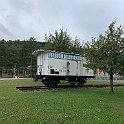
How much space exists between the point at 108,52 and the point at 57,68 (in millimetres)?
6946

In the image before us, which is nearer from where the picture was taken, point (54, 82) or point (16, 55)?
point (54, 82)

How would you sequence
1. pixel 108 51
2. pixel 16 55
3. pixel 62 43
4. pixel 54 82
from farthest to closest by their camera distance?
pixel 16 55
pixel 62 43
pixel 54 82
pixel 108 51

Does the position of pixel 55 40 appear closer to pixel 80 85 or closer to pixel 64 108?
pixel 80 85

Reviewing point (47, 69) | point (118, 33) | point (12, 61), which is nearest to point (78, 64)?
point (47, 69)

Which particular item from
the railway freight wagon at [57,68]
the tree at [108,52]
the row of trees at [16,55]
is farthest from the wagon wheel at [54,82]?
the row of trees at [16,55]

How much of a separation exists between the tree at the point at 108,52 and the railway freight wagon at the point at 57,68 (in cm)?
376

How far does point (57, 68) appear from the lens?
30.1 metres

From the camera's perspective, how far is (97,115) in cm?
1226

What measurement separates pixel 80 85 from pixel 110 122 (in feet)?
71.0

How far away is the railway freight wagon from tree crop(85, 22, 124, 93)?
12.3 feet

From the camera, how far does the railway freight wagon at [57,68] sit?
29500mm

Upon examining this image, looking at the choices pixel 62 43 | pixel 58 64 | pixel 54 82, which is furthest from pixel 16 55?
pixel 54 82

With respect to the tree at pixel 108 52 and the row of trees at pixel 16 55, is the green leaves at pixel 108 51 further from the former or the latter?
the row of trees at pixel 16 55

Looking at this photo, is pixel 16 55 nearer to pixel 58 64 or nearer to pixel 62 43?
pixel 62 43
